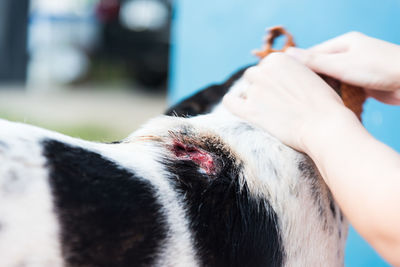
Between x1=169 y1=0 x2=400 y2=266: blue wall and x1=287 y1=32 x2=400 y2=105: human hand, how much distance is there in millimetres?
491

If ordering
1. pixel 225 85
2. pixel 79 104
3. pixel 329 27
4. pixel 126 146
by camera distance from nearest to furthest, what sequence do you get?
pixel 126 146
pixel 225 85
pixel 329 27
pixel 79 104

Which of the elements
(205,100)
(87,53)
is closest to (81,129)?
(205,100)

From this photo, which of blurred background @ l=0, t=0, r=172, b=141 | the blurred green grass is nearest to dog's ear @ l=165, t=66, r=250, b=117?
the blurred green grass

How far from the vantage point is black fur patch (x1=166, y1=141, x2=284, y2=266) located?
110 cm

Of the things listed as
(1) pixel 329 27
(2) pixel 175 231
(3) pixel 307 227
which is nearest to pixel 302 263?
(3) pixel 307 227

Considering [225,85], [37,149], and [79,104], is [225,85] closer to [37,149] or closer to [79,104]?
[37,149]

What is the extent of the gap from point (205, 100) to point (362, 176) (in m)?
0.69

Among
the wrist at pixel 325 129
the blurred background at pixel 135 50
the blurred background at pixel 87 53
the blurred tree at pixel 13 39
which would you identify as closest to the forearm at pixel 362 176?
the wrist at pixel 325 129

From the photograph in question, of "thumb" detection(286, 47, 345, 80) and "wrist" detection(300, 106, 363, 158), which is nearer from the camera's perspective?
"wrist" detection(300, 106, 363, 158)

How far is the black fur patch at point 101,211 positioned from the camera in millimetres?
954

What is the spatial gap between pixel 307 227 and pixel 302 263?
77mm

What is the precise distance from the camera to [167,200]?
3.54ft

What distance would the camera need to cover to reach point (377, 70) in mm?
1296

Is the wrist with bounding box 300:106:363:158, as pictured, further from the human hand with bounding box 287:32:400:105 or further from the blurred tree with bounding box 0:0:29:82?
the blurred tree with bounding box 0:0:29:82
